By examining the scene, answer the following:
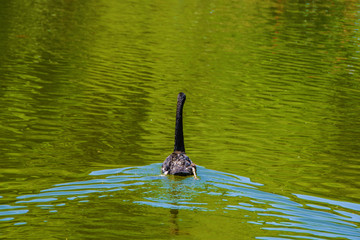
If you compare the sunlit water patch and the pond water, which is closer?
the sunlit water patch

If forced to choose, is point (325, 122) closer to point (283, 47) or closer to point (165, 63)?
point (165, 63)

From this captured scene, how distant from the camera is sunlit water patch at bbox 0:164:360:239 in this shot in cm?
1138

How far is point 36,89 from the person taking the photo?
926 inches

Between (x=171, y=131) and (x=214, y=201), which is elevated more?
(x=171, y=131)

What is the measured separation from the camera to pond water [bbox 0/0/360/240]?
11.6 meters

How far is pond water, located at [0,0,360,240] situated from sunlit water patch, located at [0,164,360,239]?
0.04 meters

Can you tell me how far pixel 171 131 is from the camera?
1955 cm

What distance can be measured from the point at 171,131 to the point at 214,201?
24.2 feet

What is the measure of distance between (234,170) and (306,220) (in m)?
4.09

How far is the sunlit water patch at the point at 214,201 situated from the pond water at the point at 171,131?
4cm

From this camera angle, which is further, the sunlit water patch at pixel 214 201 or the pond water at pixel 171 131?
the pond water at pixel 171 131

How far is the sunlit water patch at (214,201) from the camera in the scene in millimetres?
11383

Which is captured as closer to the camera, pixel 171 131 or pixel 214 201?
pixel 214 201

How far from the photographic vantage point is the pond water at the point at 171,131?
11.6m
